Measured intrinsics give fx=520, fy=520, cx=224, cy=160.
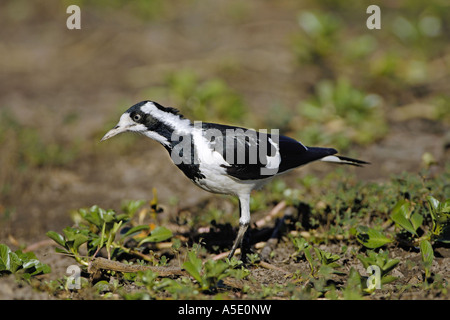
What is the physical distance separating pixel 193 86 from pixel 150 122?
2.73 meters

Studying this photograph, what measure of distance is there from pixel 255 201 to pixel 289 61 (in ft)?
13.0

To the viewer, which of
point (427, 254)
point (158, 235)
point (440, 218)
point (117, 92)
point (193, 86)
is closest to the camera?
point (427, 254)

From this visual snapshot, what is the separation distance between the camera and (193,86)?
20.5 feet

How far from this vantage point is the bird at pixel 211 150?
348cm

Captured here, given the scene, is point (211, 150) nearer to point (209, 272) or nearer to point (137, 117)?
point (137, 117)

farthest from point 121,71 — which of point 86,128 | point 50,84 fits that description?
point 86,128

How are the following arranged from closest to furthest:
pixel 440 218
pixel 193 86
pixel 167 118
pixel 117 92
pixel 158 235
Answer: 1. pixel 440 218
2. pixel 167 118
3. pixel 158 235
4. pixel 193 86
5. pixel 117 92

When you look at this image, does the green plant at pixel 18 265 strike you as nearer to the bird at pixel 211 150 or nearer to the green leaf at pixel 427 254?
the bird at pixel 211 150

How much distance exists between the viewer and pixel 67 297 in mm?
3180

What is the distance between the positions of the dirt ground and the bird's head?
3.75 ft

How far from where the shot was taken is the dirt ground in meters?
5.00

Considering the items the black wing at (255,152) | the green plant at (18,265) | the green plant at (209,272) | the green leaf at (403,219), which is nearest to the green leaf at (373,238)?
the green leaf at (403,219)

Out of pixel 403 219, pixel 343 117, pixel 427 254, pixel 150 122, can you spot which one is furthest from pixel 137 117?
pixel 343 117

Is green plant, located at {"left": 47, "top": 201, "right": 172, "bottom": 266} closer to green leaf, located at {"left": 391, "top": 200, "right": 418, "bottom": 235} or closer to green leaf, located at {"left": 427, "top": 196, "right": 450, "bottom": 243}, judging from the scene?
green leaf, located at {"left": 391, "top": 200, "right": 418, "bottom": 235}
